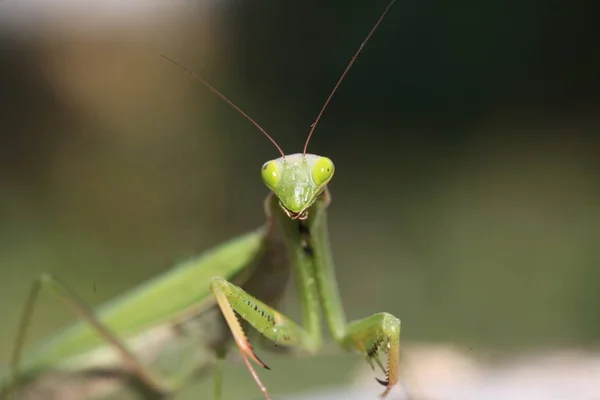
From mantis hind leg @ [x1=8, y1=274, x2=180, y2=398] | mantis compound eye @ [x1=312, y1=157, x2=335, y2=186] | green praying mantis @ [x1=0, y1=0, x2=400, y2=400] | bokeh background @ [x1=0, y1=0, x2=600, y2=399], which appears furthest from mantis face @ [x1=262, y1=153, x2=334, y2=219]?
mantis hind leg @ [x1=8, y1=274, x2=180, y2=398]

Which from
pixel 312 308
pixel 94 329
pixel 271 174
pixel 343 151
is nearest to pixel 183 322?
pixel 94 329

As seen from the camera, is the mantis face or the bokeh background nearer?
the mantis face

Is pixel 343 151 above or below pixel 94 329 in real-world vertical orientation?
above

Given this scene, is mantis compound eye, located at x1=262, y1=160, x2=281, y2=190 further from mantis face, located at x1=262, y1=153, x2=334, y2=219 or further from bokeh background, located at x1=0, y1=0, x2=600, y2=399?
bokeh background, located at x1=0, y1=0, x2=600, y2=399

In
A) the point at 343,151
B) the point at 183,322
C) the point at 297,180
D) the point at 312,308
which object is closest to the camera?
the point at 297,180

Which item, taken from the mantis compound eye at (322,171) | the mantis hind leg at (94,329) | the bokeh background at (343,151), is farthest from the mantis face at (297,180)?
the mantis hind leg at (94,329)

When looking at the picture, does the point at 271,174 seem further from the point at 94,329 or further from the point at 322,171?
the point at 94,329
